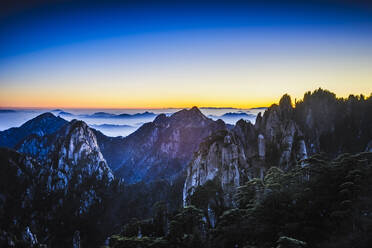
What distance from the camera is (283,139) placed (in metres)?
76.6

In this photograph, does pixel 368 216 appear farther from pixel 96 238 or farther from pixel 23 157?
pixel 23 157

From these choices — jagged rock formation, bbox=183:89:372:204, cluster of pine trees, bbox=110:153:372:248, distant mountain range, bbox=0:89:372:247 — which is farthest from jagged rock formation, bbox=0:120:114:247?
cluster of pine trees, bbox=110:153:372:248

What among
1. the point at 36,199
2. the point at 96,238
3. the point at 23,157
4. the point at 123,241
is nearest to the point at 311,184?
the point at 123,241

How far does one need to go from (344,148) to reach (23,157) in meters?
197

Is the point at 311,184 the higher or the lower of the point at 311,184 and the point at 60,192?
the higher

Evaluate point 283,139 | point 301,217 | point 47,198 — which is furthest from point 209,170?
point 47,198

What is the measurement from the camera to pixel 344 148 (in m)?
86.6

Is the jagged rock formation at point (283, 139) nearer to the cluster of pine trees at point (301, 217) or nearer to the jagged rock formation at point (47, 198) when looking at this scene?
the cluster of pine trees at point (301, 217)

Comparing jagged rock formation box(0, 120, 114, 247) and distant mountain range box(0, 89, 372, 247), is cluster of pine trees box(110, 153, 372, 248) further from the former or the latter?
jagged rock formation box(0, 120, 114, 247)

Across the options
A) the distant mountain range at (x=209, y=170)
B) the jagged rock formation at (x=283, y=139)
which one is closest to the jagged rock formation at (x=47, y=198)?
the distant mountain range at (x=209, y=170)

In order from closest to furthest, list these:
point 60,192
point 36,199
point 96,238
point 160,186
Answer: point 96,238 → point 36,199 → point 60,192 → point 160,186

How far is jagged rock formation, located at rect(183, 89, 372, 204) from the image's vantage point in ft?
229

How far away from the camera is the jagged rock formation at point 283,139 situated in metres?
69.8

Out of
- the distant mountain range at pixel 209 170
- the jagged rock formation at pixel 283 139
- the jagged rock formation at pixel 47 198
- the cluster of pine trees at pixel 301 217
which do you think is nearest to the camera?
the cluster of pine trees at pixel 301 217
